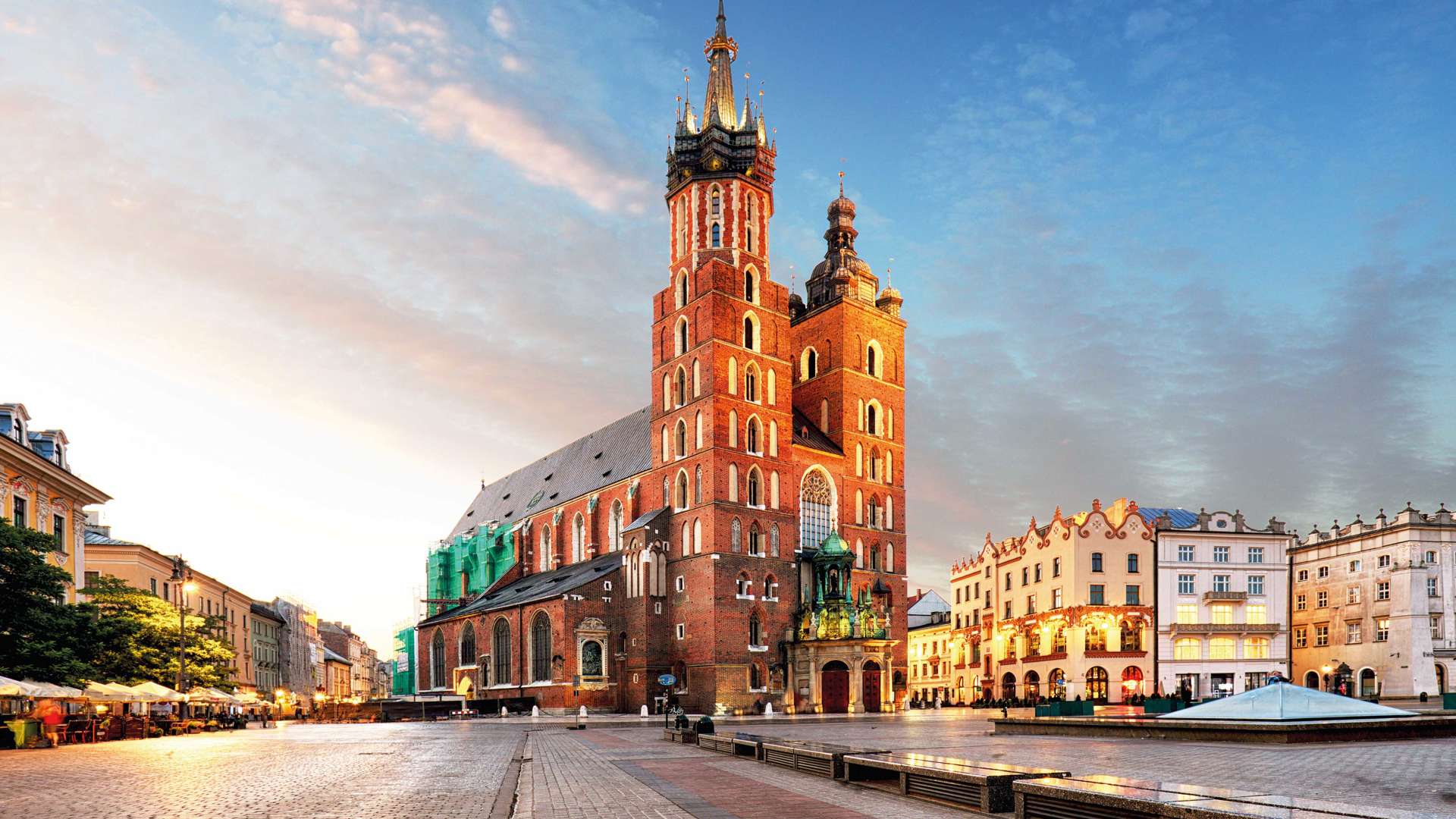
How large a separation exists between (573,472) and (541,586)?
A: 1309 cm

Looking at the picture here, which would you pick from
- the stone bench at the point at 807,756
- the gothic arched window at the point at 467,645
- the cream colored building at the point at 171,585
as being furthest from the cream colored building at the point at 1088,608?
the stone bench at the point at 807,756

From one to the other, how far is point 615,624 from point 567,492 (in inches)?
778

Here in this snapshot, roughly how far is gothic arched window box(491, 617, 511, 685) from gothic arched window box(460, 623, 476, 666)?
397cm

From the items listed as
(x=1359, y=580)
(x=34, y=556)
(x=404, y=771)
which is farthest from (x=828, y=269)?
(x=404, y=771)

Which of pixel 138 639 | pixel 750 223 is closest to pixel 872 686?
pixel 750 223

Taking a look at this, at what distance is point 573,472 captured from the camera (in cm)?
8725

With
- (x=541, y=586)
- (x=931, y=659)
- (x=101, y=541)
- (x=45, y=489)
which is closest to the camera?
(x=45, y=489)

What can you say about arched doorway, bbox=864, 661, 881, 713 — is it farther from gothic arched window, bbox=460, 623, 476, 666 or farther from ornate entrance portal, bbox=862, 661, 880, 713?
gothic arched window, bbox=460, 623, 476, 666

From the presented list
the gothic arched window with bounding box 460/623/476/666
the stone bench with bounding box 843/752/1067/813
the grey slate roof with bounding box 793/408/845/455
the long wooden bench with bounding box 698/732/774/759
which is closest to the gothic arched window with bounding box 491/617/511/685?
the gothic arched window with bounding box 460/623/476/666

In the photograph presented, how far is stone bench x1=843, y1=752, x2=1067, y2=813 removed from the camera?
13.6m

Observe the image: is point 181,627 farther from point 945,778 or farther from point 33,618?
point 945,778

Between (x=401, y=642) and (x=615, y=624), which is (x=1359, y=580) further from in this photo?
(x=401, y=642)

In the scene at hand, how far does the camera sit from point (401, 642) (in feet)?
476

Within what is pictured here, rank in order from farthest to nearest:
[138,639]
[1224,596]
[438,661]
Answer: [438,661] → [1224,596] → [138,639]
